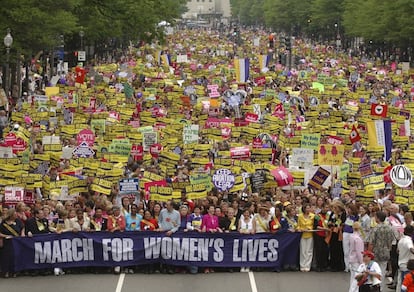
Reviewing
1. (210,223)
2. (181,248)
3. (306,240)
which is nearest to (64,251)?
(181,248)

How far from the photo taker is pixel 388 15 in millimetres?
97375

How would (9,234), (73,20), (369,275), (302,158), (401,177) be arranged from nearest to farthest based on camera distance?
(369,275), (9,234), (401,177), (302,158), (73,20)

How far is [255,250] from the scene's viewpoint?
22.8 metres

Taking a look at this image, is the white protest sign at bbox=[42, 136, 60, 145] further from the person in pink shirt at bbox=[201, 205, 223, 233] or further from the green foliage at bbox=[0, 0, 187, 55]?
the green foliage at bbox=[0, 0, 187, 55]

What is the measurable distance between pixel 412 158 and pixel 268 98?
660 inches

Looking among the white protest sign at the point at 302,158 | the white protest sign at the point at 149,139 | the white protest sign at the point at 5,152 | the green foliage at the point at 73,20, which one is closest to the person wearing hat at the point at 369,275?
the white protest sign at the point at 302,158

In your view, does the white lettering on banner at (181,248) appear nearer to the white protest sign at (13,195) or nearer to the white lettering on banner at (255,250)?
the white lettering on banner at (255,250)

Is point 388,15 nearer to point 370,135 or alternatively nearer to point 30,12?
point 30,12

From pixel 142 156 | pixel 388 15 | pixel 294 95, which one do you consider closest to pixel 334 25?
pixel 388 15

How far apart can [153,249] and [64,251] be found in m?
1.57

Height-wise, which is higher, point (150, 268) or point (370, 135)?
point (370, 135)

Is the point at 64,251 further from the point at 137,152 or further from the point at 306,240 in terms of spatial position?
the point at 137,152

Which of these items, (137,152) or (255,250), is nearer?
(255,250)

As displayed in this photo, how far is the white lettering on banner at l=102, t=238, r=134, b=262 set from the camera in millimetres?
22516
